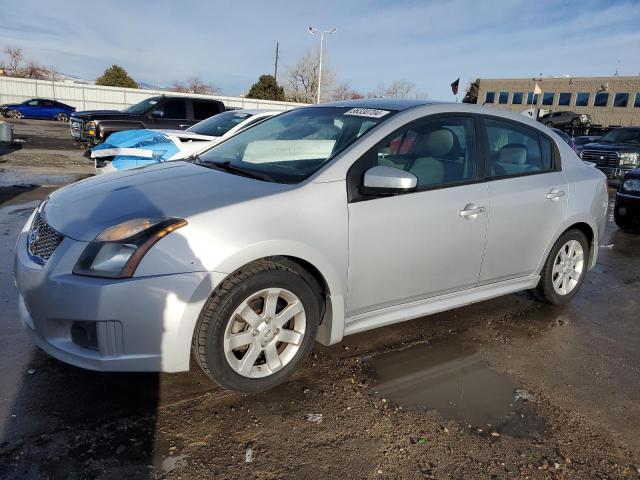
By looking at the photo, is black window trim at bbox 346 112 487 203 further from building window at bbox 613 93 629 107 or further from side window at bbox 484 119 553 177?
building window at bbox 613 93 629 107

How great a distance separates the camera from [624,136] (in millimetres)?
14477

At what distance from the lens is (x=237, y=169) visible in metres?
3.36

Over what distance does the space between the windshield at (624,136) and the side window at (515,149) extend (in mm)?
11849

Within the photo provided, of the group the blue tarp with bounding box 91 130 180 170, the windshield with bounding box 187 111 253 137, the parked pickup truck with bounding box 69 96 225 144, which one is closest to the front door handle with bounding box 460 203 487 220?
the blue tarp with bounding box 91 130 180 170

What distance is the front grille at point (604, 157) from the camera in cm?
1309

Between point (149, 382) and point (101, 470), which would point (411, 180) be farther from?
point (101, 470)

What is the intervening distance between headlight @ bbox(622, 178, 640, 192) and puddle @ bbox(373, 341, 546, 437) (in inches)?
234

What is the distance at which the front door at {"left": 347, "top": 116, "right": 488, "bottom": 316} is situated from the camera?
10.1 ft

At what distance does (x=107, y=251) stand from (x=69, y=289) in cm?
25

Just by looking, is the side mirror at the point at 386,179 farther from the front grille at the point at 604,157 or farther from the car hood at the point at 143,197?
the front grille at the point at 604,157

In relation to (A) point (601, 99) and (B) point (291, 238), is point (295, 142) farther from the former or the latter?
(A) point (601, 99)

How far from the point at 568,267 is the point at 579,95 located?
2370 inches

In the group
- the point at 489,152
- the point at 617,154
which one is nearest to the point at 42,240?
the point at 489,152

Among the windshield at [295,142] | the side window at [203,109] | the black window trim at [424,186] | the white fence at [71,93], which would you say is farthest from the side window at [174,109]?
the white fence at [71,93]
